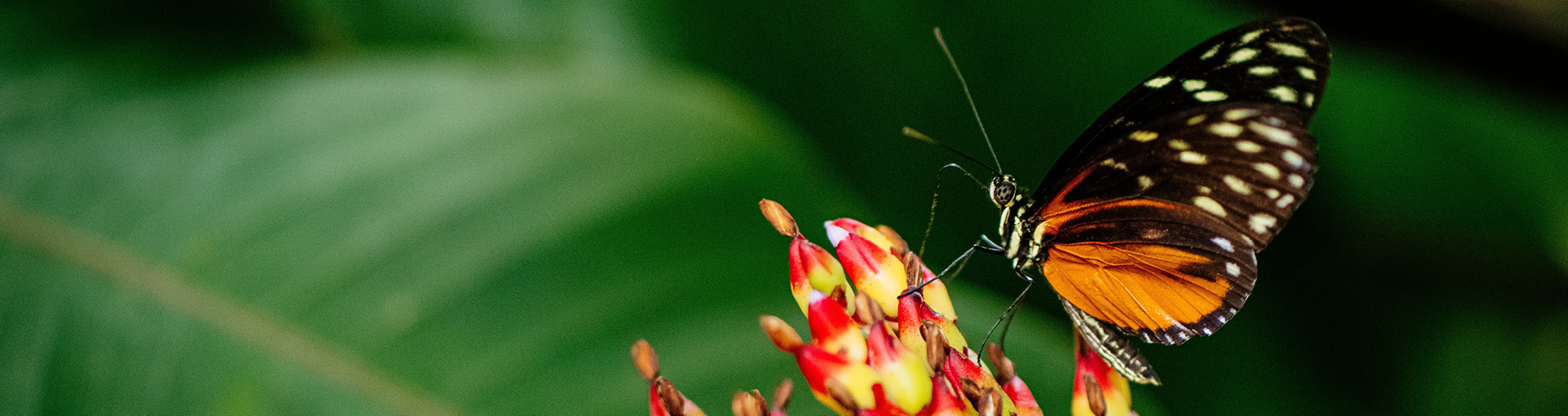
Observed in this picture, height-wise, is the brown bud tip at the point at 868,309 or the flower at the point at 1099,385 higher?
the brown bud tip at the point at 868,309

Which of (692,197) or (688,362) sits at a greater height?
(692,197)

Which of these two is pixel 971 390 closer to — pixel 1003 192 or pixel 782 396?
pixel 782 396

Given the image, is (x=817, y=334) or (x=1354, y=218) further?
(x=1354, y=218)

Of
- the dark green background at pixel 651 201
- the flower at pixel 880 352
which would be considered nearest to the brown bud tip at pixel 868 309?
the flower at pixel 880 352

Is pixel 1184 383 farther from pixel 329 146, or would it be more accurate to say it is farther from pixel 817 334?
pixel 329 146

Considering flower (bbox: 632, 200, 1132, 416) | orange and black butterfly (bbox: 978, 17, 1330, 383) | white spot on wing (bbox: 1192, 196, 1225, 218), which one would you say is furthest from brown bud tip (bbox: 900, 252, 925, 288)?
white spot on wing (bbox: 1192, 196, 1225, 218)

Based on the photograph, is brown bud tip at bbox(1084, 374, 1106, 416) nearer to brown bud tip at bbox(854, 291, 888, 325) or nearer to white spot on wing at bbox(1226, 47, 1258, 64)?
brown bud tip at bbox(854, 291, 888, 325)

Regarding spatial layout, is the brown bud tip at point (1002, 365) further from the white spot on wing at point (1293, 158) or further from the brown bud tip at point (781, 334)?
the white spot on wing at point (1293, 158)

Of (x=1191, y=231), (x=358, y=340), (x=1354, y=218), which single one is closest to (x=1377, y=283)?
(x=1354, y=218)

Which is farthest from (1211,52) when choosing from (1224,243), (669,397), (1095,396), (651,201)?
(651,201)
